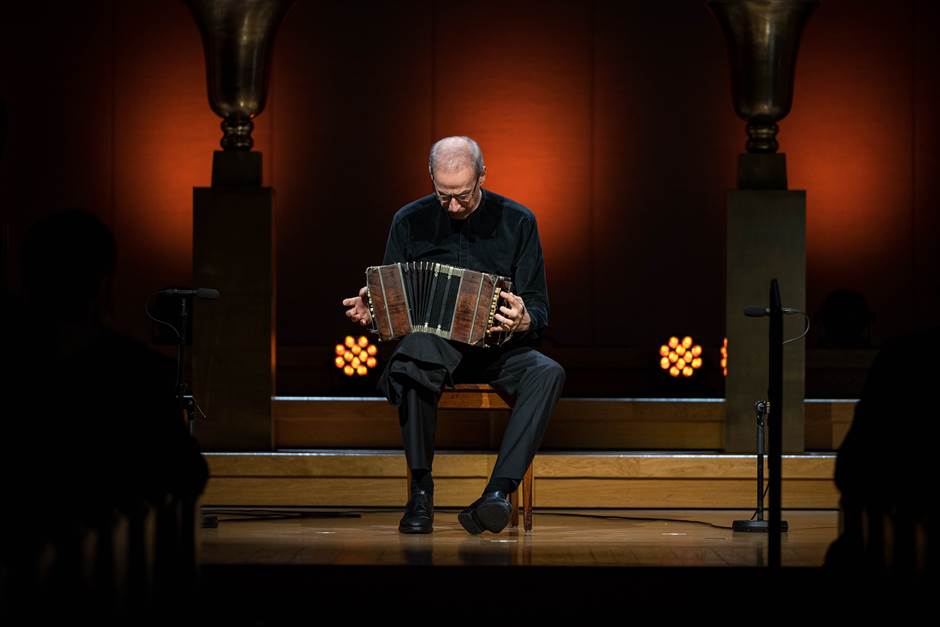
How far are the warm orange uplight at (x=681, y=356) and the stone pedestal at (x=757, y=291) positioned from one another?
1363mm

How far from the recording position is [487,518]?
12.7 feet

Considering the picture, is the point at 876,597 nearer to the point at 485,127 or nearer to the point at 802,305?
the point at 802,305

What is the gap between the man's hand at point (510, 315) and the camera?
162 inches

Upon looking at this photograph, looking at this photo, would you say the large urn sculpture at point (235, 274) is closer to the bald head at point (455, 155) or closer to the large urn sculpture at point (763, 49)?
the bald head at point (455, 155)

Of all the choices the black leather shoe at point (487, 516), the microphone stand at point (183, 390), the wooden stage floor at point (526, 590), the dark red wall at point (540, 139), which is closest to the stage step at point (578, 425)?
the microphone stand at point (183, 390)

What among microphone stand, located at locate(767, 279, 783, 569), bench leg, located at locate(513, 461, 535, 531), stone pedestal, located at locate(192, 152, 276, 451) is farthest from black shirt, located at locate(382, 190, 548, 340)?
microphone stand, located at locate(767, 279, 783, 569)

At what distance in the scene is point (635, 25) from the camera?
7.30 m

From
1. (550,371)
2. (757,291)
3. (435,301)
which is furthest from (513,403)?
(757,291)

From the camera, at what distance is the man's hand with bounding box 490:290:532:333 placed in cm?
411

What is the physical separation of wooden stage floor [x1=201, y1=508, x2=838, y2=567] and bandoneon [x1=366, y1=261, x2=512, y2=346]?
0.59 metres

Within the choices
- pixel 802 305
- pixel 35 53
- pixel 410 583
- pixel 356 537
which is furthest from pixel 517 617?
pixel 35 53

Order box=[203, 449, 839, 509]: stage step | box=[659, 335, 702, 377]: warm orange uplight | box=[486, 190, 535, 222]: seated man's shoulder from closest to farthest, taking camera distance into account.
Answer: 1. box=[486, 190, 535, 222]: seated man's shoulder
2. box=[203, 449, 839, 509]: stage step
3. box=[659, 335, 702, 377]: warm orange uplight

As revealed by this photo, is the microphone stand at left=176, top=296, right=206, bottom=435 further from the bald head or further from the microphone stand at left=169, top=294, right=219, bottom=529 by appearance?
the bald head

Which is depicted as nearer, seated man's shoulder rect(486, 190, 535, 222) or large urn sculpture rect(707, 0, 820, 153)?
seated man's shoulder rect(486, 190, 535, 222)
